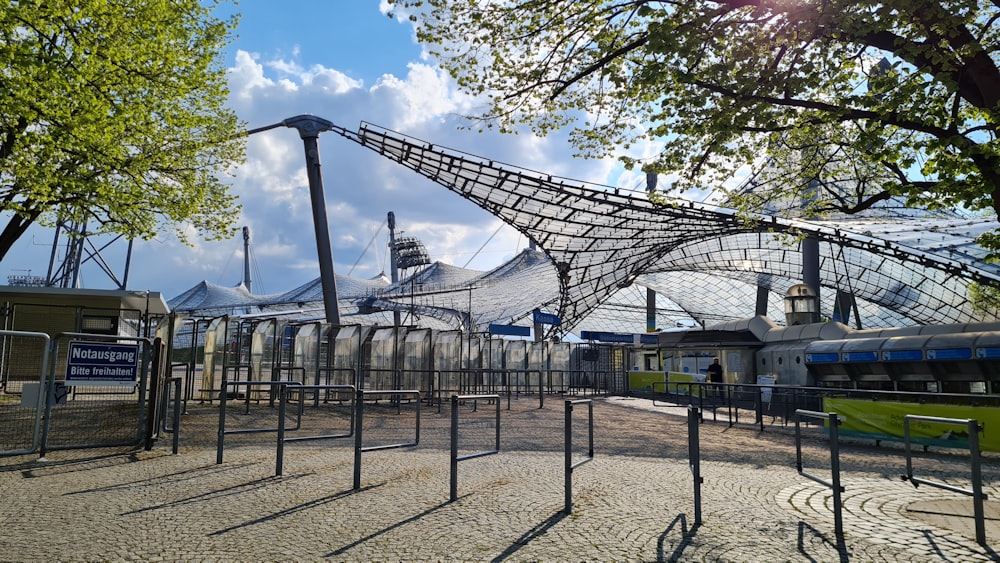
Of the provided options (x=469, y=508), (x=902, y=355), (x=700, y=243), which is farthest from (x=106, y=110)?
(x=700, y=243)

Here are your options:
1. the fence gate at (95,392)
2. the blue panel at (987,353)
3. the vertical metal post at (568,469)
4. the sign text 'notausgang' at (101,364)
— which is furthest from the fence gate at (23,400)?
the blue panel at (987,353)

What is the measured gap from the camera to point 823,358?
20.8 meters

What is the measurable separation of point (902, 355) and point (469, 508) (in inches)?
617

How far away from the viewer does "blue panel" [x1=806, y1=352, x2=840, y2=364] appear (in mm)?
20312

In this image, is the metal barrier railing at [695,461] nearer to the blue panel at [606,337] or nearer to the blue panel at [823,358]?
the blue panel at [823,358]

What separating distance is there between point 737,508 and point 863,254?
162ft

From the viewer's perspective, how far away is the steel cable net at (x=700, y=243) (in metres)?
28.8

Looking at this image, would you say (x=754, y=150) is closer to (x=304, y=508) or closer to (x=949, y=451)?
(x=949, y=451)

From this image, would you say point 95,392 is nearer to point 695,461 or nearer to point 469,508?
point 469,508

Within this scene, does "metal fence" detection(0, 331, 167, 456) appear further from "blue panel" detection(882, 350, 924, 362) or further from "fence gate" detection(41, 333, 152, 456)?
"blue panel" detection(882, 350, 924, 362)

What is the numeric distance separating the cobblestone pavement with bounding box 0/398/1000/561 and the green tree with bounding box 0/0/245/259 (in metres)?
7.09

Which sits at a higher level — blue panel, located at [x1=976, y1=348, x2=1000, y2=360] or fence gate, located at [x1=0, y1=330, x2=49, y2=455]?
blue panel, located at [x1=976, y1=348, x2=1000, y2=360]

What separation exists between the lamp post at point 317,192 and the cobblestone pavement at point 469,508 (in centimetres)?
1475

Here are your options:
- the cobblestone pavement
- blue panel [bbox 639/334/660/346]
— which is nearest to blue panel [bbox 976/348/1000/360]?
the cobblestone pavement
